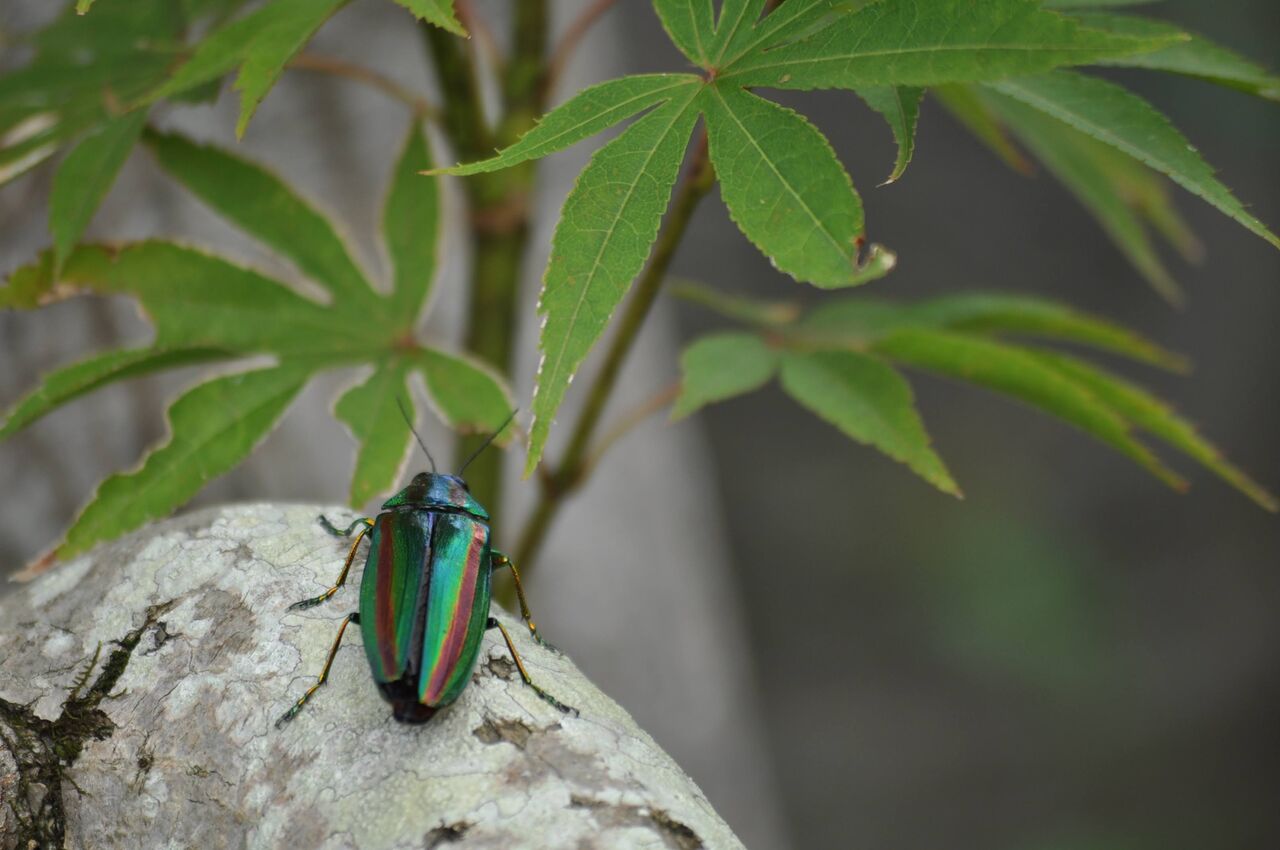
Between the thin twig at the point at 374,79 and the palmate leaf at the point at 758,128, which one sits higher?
the thin twig at the point at 374,79

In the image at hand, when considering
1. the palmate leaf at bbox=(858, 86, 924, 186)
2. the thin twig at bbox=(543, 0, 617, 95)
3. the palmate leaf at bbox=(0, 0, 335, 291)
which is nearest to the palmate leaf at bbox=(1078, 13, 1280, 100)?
the palmate leaf at bbox=(858, 86, 924, 186)

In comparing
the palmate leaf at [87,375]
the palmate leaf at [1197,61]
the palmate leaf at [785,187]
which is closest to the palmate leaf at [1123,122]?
the palmate leaf at [1197,61]

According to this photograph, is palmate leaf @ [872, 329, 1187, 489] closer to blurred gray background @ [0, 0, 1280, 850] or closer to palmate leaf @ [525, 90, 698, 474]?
palmate leaf @ [525, 90, 698, 474]

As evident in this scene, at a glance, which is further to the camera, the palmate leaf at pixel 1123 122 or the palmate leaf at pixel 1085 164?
the palmate leaf at pixel 1085 164

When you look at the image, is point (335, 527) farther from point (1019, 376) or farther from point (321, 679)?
point (1019, 376)

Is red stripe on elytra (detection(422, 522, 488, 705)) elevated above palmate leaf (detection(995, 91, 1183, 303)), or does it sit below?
below

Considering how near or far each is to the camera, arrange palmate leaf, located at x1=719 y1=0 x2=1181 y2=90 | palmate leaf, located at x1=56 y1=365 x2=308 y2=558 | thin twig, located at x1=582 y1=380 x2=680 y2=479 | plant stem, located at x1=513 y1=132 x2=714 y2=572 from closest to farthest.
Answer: palmate leaf, located at x1=719 y1=0 x2=1181 y2=90 < palmate leaf, located at x1=56 y1=365 x2=308 y2=558 < plant stem, located at x1=513 y1=132 x2=714 y2=572 < thin twig, located at x1=582 y1=380 x2=680 y2=479

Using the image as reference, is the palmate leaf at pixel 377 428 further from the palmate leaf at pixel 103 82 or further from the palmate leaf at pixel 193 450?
the palmate leaf at pixel 103 82
